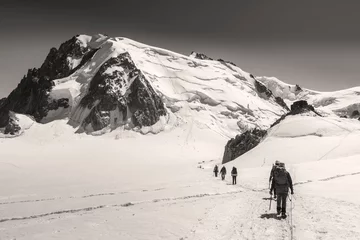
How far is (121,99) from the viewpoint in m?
146

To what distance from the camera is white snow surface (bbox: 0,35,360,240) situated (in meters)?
12.9

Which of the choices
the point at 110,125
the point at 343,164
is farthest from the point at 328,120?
the point at 110,125

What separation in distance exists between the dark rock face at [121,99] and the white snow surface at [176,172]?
18.5 feet

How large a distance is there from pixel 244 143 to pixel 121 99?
83365mm

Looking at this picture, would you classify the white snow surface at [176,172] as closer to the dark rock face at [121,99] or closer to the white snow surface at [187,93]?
the white snow surface at [187,93]

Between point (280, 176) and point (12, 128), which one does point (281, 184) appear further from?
point (12, 128)

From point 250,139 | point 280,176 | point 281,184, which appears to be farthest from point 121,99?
point 281,184

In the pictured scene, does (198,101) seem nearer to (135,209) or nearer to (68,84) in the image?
(68,84)

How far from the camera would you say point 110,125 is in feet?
462

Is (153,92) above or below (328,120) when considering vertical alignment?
above

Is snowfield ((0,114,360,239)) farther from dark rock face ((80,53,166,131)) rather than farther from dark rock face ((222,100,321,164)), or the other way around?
dark rock face ((80,53,166,131))

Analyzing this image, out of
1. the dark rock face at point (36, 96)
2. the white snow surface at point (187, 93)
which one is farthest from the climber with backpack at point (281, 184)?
the dark rock face at point (36, 96)

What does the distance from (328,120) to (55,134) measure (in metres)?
103

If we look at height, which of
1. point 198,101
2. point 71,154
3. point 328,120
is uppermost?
point 198,101
